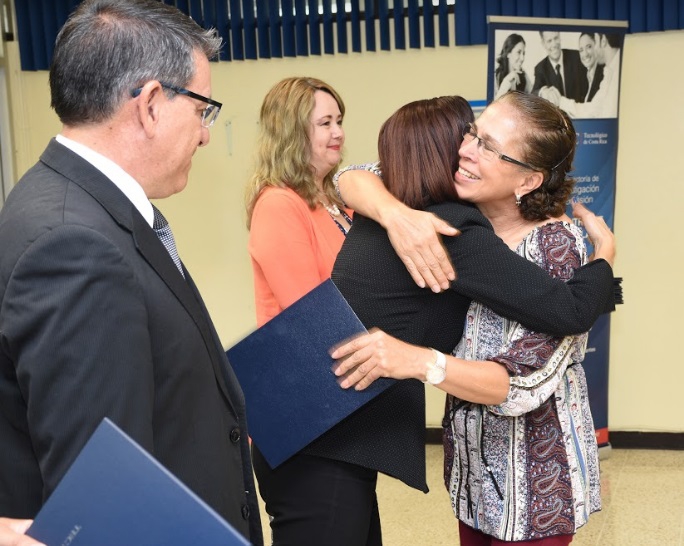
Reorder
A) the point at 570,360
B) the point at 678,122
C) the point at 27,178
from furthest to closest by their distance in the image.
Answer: the point at 678,122, the point at 570,360, the point at 27,178

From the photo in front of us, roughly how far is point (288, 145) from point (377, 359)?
1297 mm

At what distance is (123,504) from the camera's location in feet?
3.13

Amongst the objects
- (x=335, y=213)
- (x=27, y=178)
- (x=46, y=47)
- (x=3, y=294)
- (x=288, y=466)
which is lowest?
(x=288, y=466)

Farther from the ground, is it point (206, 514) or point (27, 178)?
point (27, 178)

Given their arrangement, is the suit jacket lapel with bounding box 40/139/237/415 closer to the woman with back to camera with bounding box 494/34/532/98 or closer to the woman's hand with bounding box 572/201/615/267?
the woman's hand with bounding box 572/201/615/267

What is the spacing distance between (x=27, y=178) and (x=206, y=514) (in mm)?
584

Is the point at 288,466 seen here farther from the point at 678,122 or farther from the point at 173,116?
the point at 678,122

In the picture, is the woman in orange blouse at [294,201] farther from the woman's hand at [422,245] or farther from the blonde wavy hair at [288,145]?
the woman's hand at [422,245]

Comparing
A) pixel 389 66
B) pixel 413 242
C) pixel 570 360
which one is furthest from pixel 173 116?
pixel 389 66

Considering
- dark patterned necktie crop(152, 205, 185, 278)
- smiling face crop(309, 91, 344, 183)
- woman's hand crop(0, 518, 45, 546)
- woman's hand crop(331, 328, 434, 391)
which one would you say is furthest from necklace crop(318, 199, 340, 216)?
woman's hand crop(0, 518, 45, 546)

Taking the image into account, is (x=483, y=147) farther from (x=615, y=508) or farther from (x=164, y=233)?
(x=615, y=508)

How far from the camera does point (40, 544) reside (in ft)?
3.31

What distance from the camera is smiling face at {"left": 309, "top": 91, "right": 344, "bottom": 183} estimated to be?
2758mm

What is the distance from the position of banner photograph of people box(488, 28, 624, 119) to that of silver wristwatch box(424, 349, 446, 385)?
2.43 meters
